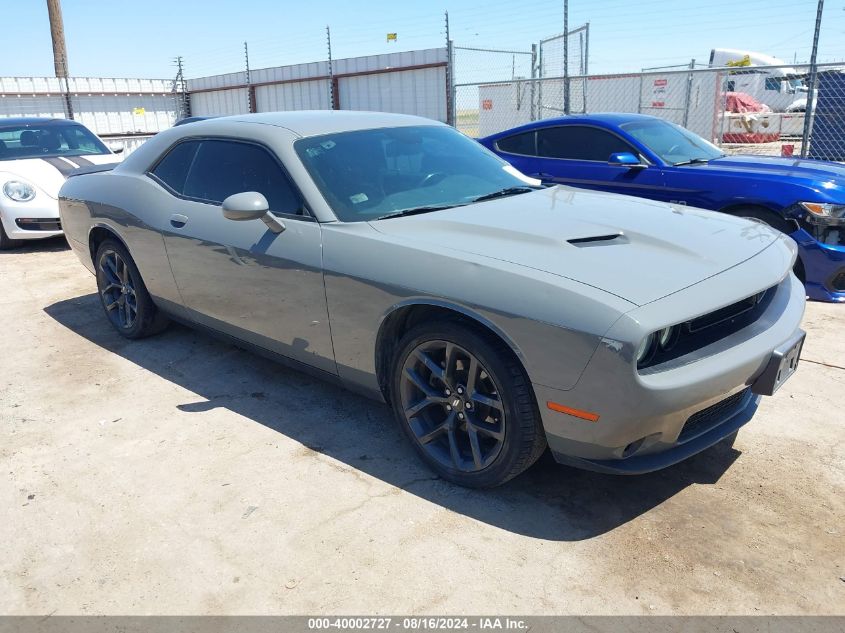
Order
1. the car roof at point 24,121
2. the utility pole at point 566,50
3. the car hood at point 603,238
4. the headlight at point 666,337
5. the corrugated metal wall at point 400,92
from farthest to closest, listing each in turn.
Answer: the corrugated metal wall at point 400,92
the utility pole at point 566,50
the car roof at point 24,121
the car hood at point 603,238
the headlight at point 666,337

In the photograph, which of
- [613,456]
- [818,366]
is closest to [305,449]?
[613,456]

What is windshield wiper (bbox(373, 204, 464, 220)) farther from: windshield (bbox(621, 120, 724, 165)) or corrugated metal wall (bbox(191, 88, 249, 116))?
corrugated metal wall (bbox(191, 88, 249, 116))

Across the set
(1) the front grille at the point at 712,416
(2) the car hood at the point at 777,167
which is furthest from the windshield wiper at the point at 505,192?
(2) the car hood at the point at 777,167

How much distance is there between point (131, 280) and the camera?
15.4ft

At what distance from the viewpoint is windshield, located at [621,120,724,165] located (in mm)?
6262

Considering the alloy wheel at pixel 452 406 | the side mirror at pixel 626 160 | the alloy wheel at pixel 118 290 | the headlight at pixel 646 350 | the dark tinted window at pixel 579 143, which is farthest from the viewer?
the dark tinted window at pixel 579 143

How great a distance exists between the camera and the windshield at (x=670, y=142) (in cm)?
626

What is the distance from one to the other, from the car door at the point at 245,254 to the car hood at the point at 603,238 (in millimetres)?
486

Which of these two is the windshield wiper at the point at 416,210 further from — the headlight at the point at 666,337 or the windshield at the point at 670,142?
the windshield at the point at 670,142

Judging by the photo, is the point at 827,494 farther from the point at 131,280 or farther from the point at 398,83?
the point at 398,83

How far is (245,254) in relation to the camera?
355cm

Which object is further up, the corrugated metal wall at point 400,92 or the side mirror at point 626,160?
the corrugated metal wall at point 400,92

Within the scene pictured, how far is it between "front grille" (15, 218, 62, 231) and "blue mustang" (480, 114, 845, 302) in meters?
4.95

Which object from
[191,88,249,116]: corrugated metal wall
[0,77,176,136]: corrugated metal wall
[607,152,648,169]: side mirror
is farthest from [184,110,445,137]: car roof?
[191,88,249,116]: corrugated metal wall
